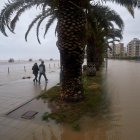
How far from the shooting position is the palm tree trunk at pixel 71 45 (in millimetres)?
9328

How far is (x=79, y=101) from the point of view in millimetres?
9547

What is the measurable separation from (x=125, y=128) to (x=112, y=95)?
14.7 feet

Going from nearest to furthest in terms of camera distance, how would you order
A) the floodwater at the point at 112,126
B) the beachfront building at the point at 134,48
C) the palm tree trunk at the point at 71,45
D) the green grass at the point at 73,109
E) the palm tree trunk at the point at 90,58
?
the floodwater at the point at 112,126 < the green grass at the point at 73,109 < the palm tree trunk at the point at 71,45 < the palm tree trunk at the point at 90,58 < the beachfront building at the point at 134,48

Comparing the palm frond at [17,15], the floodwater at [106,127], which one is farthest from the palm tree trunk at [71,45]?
the palm frond at [17,15]

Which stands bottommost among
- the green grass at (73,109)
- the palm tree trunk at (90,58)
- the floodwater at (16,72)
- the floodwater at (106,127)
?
the floodwater at (16,72)

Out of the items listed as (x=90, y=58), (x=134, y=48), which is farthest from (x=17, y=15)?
(x=134, y=48)

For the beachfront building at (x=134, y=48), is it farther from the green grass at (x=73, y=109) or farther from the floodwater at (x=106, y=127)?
the floodwater at (x=106, y=127)

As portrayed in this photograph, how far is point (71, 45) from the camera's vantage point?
932 cm

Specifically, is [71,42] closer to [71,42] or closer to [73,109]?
[71,42]

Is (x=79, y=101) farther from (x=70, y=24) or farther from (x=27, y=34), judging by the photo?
(x=27, y=34)

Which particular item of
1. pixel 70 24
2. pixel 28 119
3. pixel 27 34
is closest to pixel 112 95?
pixel 70 24

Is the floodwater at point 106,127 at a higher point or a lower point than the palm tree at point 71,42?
lower

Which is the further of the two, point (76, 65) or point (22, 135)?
point (76, 65)

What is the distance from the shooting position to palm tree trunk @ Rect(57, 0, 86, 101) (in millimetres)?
9328
